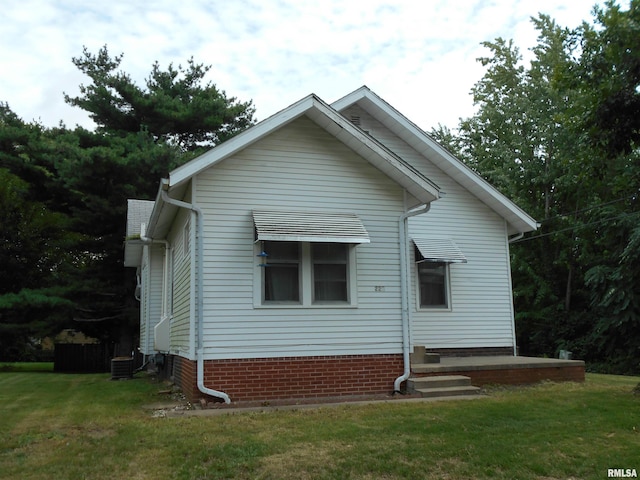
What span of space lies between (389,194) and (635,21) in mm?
4455

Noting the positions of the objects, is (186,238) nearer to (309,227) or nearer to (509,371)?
(309,227)

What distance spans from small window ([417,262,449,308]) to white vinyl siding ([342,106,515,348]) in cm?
16

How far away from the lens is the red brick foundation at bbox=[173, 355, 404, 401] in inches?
341

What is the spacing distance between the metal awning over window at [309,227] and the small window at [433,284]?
154 inches

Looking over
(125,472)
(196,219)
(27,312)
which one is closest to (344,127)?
(196,219)

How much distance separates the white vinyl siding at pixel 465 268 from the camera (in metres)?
12.8

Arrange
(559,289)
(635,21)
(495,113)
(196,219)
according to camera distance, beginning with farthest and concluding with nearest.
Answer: (495,113), (559,289), (196,219), (635,21)

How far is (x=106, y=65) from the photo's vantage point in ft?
83.0

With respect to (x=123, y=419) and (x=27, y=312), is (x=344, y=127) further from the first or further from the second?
(x=27, y=312)

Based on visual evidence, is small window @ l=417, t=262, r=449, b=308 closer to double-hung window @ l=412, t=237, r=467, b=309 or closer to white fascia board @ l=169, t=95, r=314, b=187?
double-hung window @ l=412, t=237, r=467, b=309

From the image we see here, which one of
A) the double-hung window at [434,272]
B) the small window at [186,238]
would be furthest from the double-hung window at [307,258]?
the double-hung window at [434,272]

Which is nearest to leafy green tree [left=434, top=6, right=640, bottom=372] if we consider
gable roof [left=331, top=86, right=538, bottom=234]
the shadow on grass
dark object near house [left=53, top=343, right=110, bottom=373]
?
gable roof [left=331, top=86, right=538, bottom=234]

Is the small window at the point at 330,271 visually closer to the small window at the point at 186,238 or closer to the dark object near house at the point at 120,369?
the small window at the point at 186,238

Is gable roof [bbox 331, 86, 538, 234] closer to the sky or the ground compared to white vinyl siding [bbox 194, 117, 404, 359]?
closer to the sky
